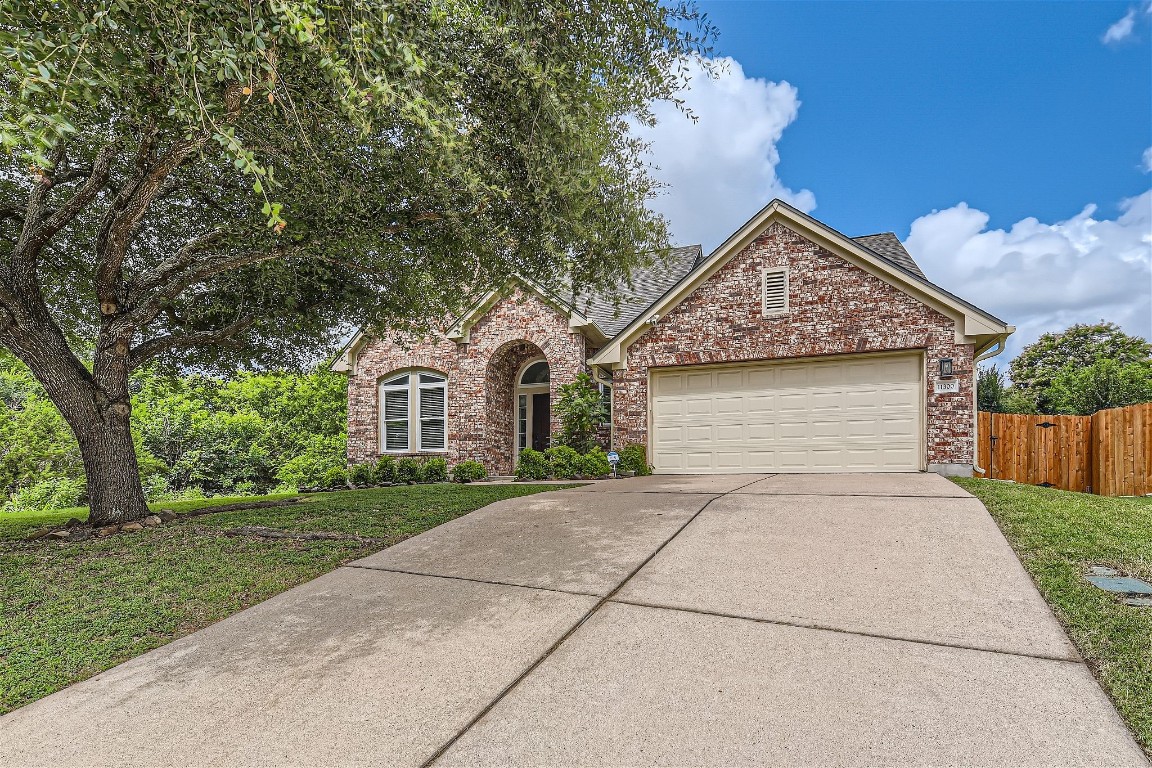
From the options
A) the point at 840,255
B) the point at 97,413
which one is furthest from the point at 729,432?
the point at 97,413

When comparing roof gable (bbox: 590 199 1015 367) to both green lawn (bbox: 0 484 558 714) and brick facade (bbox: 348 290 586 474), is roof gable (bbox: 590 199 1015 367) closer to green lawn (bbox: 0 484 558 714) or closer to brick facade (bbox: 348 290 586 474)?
brick facade (bbox: 348 290 586 474)

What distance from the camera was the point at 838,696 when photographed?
2502 millimetres

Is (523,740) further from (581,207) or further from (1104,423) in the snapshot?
(1104,423)

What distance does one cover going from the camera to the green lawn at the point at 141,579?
3.29m

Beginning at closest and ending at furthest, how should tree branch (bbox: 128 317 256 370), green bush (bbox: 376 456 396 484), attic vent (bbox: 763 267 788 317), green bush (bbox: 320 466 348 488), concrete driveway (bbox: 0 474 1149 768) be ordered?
concrete driveway (bbox: 0 474 1149 768), tree branch (bbox: 128 317 256 370), attic vent (bbox: 763 267 788 317), green bush (bbox: 320 466 348 488), green bush (bbox: 376 456 396 484)

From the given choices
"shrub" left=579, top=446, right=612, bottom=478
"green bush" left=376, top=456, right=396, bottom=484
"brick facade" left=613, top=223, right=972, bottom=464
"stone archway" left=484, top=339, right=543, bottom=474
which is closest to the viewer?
"brick facade" left=613, top=223, right=972, bottom=464

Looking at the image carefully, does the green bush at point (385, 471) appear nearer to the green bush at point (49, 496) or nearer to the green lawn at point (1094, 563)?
the green bush at point (49, 496)

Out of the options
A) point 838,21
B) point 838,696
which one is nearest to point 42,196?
point 838,696

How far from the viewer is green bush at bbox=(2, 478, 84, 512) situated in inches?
626

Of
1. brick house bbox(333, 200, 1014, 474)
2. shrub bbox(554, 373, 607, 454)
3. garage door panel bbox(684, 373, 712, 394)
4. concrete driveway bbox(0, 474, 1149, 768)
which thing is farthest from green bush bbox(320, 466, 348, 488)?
concrete driveway bbox(0, 474, 1149, 768)

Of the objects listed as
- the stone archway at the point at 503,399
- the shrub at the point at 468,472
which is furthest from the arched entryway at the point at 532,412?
the shrub at the point at 468,472

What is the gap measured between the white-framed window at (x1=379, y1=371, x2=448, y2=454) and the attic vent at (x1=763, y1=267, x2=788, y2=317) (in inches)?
311

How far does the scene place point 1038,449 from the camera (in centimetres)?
1181

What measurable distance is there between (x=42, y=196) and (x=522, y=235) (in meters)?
5.42
